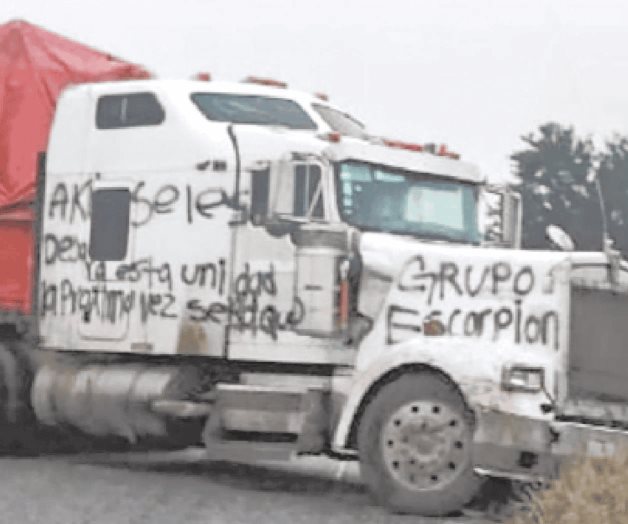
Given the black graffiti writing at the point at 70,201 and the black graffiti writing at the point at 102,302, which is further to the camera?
the black graffiti writing at the point at 70,201

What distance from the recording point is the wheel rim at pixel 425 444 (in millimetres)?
12188

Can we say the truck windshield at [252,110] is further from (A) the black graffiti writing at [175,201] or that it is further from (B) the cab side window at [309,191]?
(B) the cab side window at [309,191]

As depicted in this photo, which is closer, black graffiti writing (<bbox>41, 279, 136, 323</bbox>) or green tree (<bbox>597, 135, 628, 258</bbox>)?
black graffiti writing (<bbox>41, 279, 136, 323</bbox>)

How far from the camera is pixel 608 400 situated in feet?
39.9

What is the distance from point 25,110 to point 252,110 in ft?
7.74

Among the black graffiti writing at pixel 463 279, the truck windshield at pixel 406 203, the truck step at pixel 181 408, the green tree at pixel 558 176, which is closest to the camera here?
the black graffiti writing at pixel 463 279

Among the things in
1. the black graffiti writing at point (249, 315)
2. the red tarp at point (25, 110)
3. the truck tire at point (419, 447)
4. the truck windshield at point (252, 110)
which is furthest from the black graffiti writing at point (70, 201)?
the truck tire at point (419, 447)

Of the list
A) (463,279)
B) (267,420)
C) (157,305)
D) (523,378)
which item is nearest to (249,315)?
(267,420)

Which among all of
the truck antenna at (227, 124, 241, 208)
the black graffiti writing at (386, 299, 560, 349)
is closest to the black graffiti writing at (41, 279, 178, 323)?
the truck antenna at (227, 124, 241, 208)

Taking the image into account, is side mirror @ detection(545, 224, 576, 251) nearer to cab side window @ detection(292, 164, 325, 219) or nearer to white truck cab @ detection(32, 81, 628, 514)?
white truck cab @ detection(32, 81, 628, 514)

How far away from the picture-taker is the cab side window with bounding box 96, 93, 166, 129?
14508mm

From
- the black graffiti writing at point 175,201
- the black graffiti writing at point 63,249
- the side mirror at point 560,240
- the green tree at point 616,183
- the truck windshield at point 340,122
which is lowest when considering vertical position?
the black graffiti writing at point 63,249

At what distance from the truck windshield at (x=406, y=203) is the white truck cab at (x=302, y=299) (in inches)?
0.7

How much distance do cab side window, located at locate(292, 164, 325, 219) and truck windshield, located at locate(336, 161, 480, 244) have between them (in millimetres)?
169
